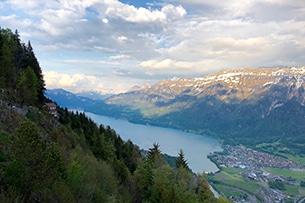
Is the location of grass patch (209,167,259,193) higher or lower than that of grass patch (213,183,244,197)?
lower

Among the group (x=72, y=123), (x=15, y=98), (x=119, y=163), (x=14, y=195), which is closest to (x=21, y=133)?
(x=14, y=195)

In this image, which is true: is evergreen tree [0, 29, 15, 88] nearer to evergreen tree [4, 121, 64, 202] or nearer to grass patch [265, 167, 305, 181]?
evergreen tree [4, 121, 64, 202]

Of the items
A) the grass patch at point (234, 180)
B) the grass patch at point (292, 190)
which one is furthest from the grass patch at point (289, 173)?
the grass patch at point (234, 180)

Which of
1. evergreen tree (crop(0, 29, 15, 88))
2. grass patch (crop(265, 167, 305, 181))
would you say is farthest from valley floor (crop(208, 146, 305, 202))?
evergreen tree (crop(0, 29, 15, 88))

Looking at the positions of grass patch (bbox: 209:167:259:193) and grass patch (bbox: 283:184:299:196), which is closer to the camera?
grass patch (bbox: 283:184:299:196)

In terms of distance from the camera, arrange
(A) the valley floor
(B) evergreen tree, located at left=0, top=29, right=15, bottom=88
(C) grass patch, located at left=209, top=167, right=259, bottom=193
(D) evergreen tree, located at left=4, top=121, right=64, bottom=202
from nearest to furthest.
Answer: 1. (D) evergreen tree, located at left=4, top=121, right=64, bottom=202
2. (B) evergreen tree, located at left=0, top=29, right=15, bottom=88
3. (A) the valley floor
4. (C) grass patch, located at left=209, top=167, right=259, bottom=193

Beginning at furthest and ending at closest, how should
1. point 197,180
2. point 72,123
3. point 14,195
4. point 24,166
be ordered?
point 72,123 → point 197,180 → point 24,166 → point 14,195

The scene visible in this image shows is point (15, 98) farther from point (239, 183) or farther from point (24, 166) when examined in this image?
point (239, 183)
